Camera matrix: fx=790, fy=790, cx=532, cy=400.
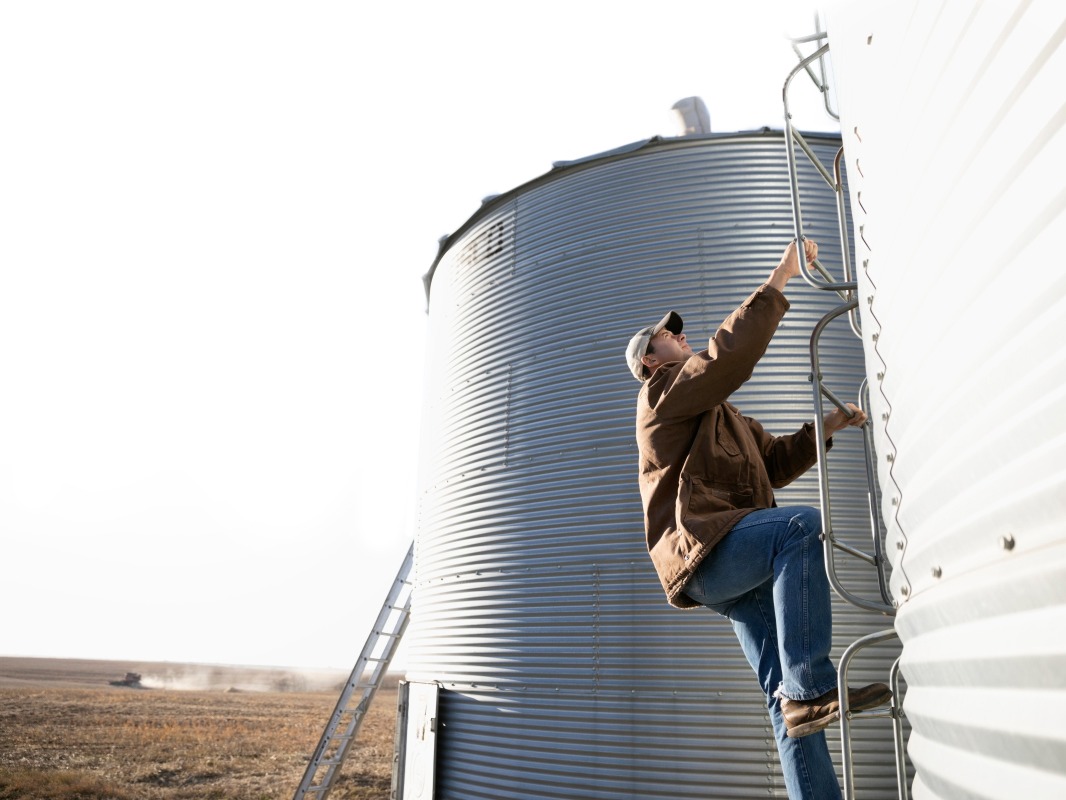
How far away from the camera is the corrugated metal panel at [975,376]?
57.4 inches

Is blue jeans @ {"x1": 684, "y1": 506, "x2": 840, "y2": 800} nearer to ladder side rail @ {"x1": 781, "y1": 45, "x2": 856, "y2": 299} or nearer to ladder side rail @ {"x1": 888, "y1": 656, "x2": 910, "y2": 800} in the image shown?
ladder side rail @ {"x1": 888, "y1": 656, "x2": 910, "y2": 800}

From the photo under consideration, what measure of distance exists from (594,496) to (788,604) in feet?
12.2

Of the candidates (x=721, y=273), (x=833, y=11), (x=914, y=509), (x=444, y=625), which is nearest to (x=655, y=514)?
(x=914, y=509)

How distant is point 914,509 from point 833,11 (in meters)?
1.94

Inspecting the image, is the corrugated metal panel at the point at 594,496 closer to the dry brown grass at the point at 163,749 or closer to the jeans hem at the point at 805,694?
the jeans hem at the point at 805,694

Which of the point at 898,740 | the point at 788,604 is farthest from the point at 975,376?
the point at 898,740

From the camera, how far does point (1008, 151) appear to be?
1.61 metres

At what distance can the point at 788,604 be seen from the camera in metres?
2.66

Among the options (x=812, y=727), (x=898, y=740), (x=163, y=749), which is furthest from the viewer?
(x=163, y=749)

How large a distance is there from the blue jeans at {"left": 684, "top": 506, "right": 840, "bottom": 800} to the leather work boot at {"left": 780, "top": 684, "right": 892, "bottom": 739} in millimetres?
26

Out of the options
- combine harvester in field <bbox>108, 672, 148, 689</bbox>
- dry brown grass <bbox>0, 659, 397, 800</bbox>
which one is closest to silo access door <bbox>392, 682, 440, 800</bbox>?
dry brown grass <bbox>0, 659, 397, 800</bbox>

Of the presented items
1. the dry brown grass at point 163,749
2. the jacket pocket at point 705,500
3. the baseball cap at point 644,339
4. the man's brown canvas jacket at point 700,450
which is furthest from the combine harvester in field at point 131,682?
the jacket pocket at point 705,500

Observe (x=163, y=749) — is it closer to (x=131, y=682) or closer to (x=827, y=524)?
(x=827, y=524)

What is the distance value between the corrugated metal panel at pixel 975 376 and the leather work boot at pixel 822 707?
0.81 ft
